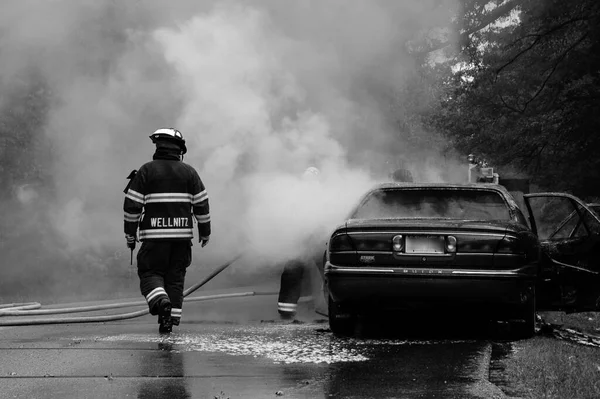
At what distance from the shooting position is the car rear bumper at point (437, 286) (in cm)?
768

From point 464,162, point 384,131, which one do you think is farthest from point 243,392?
point 464,162

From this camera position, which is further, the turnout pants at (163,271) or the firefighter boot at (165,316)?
the turnout pants at (163,271)

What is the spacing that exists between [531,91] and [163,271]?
1405 centimetres

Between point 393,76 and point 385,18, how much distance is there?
1.23m

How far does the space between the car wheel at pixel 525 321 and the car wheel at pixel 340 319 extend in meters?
1.34

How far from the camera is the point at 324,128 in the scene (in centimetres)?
1252

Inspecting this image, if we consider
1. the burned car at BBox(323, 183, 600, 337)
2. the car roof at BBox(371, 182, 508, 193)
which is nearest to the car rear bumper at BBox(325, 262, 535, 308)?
the burned car at BBox(323, 183, 600, 337)

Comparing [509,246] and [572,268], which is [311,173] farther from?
[509,246]

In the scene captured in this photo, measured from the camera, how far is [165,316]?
8711mm

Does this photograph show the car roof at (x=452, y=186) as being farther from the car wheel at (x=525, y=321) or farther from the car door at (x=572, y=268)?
the car wheel at (x=525, y=321)

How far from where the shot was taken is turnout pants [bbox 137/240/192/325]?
877cm

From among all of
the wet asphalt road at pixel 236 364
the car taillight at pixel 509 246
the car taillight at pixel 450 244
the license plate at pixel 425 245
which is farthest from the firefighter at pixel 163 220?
the car taillight at pixel 509 246

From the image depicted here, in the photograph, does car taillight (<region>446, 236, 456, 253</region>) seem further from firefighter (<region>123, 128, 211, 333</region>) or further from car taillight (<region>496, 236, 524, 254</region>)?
firefighter (<region>123, 128, 211, 333</region>)

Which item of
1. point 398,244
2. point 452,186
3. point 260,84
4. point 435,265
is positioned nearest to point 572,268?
point 452,186
